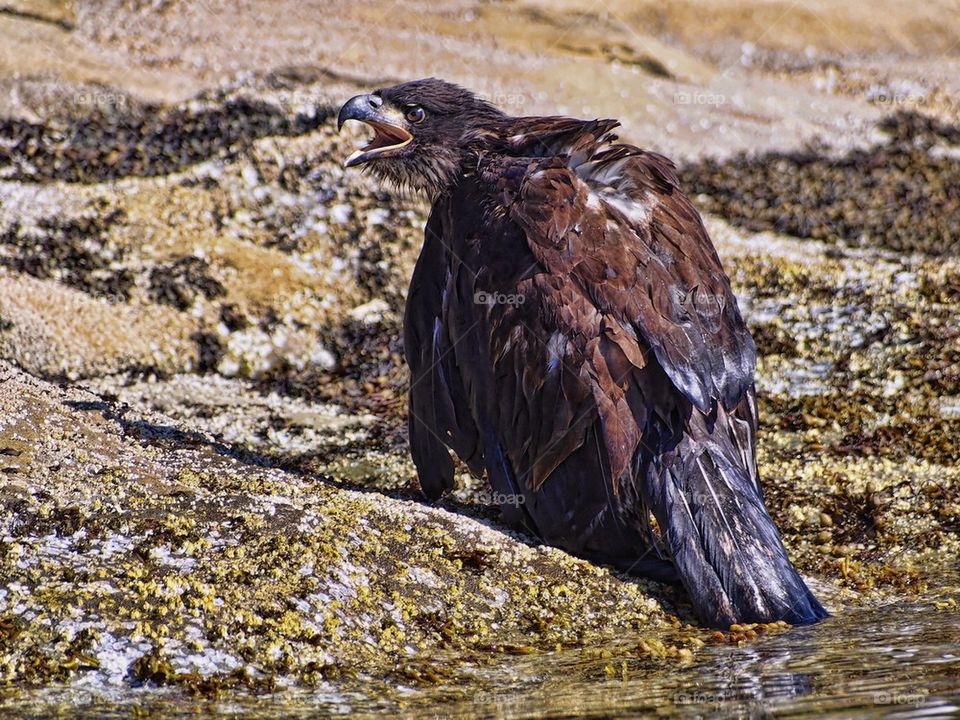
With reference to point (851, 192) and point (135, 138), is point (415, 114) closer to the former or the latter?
point (135, 138)

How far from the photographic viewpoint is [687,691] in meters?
3.05

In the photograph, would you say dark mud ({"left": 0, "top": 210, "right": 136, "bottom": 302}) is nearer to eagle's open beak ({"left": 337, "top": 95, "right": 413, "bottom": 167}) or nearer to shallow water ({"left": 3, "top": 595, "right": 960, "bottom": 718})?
eagle's open beak ({"left": 337, "top": 95, "right": 413, "bottom": 167})

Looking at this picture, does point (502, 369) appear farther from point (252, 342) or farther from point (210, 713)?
point (252, 342)

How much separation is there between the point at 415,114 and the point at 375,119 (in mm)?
185

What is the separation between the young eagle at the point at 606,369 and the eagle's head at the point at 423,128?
166 mm

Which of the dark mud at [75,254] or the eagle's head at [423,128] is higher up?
the eagle's head at [423,128]

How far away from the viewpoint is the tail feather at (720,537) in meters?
4.02

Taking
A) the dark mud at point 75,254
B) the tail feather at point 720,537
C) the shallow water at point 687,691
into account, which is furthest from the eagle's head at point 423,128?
the dark mud at point 75,254

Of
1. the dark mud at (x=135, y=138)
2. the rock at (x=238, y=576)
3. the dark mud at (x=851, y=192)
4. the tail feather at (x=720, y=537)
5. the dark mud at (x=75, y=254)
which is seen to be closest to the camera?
the rock at (x=238, y=576)

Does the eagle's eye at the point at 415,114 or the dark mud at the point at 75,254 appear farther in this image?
the dark mud at the point at 75,254

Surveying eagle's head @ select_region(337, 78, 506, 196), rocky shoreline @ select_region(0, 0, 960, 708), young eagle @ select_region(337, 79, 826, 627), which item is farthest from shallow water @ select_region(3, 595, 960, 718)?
eagle's head @ select_region(337, 78, 506, 196)

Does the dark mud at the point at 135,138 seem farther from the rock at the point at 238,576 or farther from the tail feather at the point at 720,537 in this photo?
the tail feather at the point at 720,537

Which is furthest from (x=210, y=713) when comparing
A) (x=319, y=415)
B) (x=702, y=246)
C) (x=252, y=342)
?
(x=252, y=342)

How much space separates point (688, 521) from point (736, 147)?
7.45 metres
